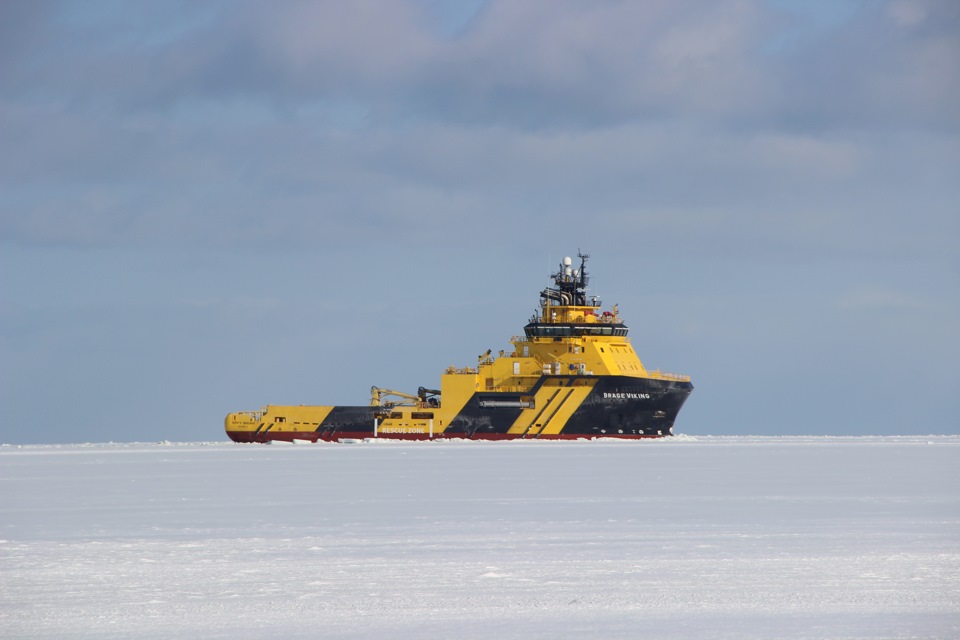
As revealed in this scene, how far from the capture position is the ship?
2293 inches

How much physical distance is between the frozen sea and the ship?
101 ft

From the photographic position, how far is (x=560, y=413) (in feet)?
192

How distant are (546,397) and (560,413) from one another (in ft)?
3.14

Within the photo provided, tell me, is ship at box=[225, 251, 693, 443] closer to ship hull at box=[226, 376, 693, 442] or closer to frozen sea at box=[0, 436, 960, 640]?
ship hull at box=[226, 376, 693, 442]

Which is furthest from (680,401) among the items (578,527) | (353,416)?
(578,527)

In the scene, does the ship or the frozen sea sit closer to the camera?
the frozen sea

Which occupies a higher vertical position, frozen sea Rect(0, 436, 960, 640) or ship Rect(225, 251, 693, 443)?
ship Rect(225, 251, 693, 443)

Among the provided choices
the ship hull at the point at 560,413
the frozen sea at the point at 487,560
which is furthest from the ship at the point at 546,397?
the frozen sea at the point at 487,560

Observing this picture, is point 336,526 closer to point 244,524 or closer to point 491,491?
point 244,524

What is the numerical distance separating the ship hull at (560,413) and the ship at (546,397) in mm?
45

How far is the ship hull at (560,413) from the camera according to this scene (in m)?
58.1

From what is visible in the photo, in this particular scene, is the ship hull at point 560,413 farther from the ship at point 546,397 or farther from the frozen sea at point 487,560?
the frozen sea at point 487,560

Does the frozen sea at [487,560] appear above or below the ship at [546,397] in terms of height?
below

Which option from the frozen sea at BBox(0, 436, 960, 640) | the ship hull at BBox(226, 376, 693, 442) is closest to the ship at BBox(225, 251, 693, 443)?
the ship hull at BBox(226, 376, 693, 442)
